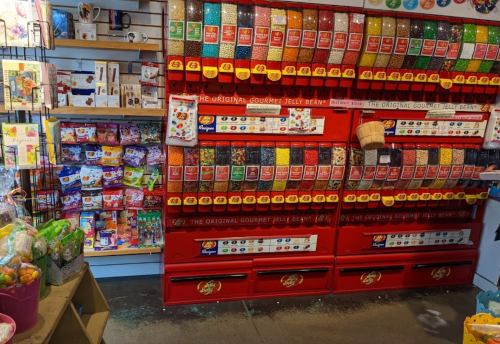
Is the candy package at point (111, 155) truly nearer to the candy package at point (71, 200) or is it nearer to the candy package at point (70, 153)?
the candy package at point (70, 153)

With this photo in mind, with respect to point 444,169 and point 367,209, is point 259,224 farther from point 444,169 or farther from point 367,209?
point 444,169

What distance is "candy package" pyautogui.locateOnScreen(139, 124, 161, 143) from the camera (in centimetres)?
342

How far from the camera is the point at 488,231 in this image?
3719 mm

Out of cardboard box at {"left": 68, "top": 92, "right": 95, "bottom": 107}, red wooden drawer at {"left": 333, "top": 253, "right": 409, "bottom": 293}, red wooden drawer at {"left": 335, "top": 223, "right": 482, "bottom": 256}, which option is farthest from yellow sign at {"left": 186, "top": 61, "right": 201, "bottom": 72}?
red wooden drawer at {"left": 333, "top": 253, "right": 409, "bottom": 293}

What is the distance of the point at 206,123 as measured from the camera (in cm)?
298

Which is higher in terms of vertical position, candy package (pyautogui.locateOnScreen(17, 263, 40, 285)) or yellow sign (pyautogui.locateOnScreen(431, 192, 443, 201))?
candy package (pyautogui.locateOnScreen(17, 263, 40, 285))

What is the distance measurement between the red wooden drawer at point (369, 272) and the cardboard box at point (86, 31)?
2.70 m

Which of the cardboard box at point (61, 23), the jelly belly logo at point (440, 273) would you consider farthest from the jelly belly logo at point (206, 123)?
the jelly belly logo at point (440, 273)

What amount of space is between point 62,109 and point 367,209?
2.64m

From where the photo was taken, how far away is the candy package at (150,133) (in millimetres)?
3416

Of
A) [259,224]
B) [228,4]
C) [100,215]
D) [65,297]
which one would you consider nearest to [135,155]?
[100,215]

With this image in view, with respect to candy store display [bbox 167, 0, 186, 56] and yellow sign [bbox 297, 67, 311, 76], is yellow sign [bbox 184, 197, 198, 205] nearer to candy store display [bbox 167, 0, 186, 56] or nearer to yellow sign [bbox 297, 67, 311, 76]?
candy store display [bbox 167, 0, 186, 56]

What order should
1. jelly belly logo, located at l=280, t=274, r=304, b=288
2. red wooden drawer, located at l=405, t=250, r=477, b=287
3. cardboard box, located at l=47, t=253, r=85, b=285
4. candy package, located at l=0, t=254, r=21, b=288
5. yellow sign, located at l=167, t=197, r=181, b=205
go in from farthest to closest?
1. red wooden drawer, located at l=405, t=250, r=477, b=287
2. jelly belly logo, located at l=280, t=274, r=304, b=288
3. yellow sign, located at l=167, t=197, r=181, b=205
4. cardboard box, located at l=47, t=253, r=85, b=285
5. candy package, located at l=0, t=254, r=21, b=288

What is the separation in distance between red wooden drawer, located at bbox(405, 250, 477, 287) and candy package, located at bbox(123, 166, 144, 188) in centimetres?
255
